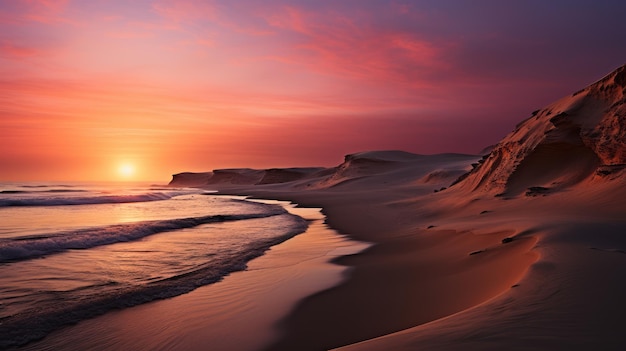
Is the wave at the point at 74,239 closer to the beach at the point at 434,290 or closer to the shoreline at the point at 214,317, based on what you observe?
the beach at the point at 434,290

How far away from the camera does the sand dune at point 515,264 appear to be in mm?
3496

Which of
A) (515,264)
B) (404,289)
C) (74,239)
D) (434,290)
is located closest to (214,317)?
(404,289)

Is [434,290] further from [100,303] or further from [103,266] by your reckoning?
[103,266]

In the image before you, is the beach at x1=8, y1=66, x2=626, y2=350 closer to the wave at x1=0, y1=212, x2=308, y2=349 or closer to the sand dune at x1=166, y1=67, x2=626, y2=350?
the sand dune at x1=166, y1=67, x2=626, y2=350

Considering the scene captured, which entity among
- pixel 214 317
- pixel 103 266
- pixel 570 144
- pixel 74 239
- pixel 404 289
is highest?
pixel 570 144

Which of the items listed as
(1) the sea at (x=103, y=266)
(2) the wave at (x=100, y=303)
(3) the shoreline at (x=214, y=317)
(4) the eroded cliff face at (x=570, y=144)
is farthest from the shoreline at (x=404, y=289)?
(4) the eroded cliff face at (x=570, y=144)

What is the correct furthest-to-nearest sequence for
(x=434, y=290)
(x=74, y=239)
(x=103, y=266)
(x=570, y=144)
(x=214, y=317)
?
1. (x=570, y=144)
2. (x=74, y=239)
3. (x=103, y=266)
4. (x=434, y=290)
5. (x=214, y=317)

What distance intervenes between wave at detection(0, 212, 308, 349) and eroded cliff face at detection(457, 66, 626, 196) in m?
12.5

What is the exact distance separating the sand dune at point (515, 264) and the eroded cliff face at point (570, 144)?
0.16 ft

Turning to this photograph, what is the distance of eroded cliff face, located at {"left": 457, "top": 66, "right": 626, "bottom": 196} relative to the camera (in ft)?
44.2

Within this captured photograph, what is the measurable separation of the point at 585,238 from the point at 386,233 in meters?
6.92

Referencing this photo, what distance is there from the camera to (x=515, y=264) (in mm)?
6125

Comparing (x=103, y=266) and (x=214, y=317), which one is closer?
(x=214, y=317)

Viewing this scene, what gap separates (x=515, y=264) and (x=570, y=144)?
39.6 ft
